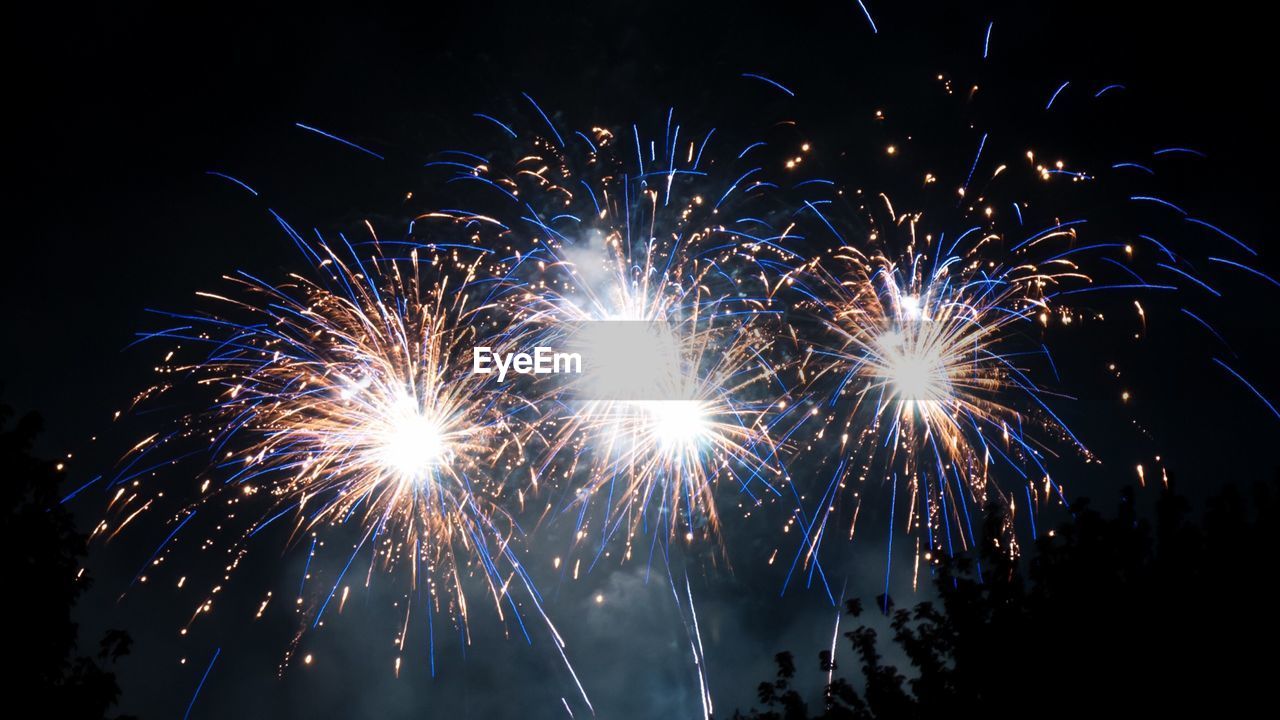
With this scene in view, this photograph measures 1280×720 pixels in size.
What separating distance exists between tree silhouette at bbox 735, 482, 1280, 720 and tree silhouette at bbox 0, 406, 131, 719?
1182cm

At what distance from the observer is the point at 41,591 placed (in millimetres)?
9625

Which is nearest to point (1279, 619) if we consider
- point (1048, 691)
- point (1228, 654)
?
point (1228, 654)

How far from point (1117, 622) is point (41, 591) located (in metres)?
13.8

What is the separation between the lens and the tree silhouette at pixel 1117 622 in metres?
6.95

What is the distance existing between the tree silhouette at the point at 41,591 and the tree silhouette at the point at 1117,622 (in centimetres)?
1182

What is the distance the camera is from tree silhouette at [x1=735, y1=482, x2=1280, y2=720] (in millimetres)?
6949

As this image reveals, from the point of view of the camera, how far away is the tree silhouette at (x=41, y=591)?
9391mm

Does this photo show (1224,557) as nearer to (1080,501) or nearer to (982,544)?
(1080,501)

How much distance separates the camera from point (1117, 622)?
25.5 ft

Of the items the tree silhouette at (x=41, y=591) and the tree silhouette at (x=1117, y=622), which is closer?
the tree silhouette at (x=1117, y=622)

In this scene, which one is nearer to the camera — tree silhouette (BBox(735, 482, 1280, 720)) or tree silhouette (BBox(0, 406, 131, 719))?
tree silhouette (BBox(735, 482, 1280, 720))

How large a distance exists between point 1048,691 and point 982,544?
2597mm

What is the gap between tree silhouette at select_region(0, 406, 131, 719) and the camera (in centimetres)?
939

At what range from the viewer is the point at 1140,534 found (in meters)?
8.53
